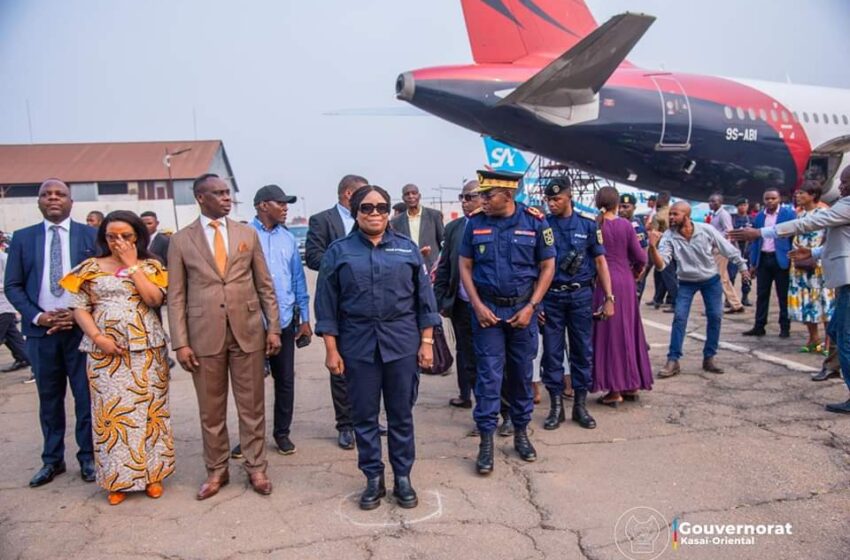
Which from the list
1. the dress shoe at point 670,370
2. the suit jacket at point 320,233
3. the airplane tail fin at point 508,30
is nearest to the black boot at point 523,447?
the suit jacket at point 320,233

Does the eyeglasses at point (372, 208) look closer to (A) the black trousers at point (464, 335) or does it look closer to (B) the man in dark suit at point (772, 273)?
(A) the black trousers at point (464, 335)

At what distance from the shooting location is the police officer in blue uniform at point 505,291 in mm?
3752

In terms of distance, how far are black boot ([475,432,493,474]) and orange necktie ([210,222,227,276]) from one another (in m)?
1.88

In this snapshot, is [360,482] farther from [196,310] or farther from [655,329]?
[655,329]

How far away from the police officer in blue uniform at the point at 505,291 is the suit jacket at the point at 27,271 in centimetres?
265

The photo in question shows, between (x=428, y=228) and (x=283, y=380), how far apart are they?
2086 millimetres

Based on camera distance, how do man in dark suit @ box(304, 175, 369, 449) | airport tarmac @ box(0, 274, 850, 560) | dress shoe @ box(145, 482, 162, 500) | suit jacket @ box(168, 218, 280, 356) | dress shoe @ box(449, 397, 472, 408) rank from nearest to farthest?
airport tarmac @ box(0, 274, 850, 560), suit jacket @ box(168, 218, 280, 356), dress shoe @ box(145, 482, 162, 500), man in dark suit @ box(304, 175, 369, 449), dress shoe @ box(449, 397, 472, 408)

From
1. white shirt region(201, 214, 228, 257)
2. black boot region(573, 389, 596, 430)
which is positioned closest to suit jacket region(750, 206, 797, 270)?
black boot region(573, 389, 596, 430)

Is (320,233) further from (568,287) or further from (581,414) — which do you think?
(581,414)

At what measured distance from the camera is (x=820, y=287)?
639 cm

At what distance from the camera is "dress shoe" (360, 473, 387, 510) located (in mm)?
3240

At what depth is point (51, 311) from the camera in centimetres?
372

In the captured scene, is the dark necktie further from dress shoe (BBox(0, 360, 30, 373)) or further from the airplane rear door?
the airplane rear door

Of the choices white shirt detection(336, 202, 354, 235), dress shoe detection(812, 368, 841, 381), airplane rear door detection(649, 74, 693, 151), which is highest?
airplane rear door detection(649, 74, 693, 151)
